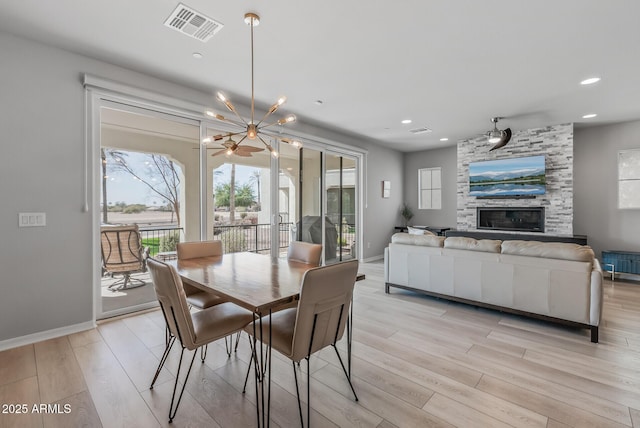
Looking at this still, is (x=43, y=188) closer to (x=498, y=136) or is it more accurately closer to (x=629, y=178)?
(x=498, y=136)

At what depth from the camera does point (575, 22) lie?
2383mm

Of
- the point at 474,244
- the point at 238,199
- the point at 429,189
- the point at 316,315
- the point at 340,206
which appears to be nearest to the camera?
the point at 316,315

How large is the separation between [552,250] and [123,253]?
478cm

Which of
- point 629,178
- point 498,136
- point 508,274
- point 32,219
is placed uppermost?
point 498,136

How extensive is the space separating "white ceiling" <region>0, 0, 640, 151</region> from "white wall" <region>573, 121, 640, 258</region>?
1.22 metres

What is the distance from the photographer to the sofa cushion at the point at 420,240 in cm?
371

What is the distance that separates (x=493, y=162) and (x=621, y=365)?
15.3 ft

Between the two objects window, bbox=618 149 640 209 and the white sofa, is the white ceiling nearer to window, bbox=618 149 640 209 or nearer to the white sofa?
window, bbox=618 149 640 209

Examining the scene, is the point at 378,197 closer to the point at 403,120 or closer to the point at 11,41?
the point at 403,120

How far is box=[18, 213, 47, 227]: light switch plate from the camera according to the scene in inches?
103

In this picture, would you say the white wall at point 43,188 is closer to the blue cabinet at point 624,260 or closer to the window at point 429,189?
the window at point 429,189

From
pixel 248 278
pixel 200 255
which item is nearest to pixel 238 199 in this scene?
pixel 200 255

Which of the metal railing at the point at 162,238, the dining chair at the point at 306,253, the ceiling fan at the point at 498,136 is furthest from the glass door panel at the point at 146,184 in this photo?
the ceiling fan at the point at 498,136

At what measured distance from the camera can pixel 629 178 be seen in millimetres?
5172
